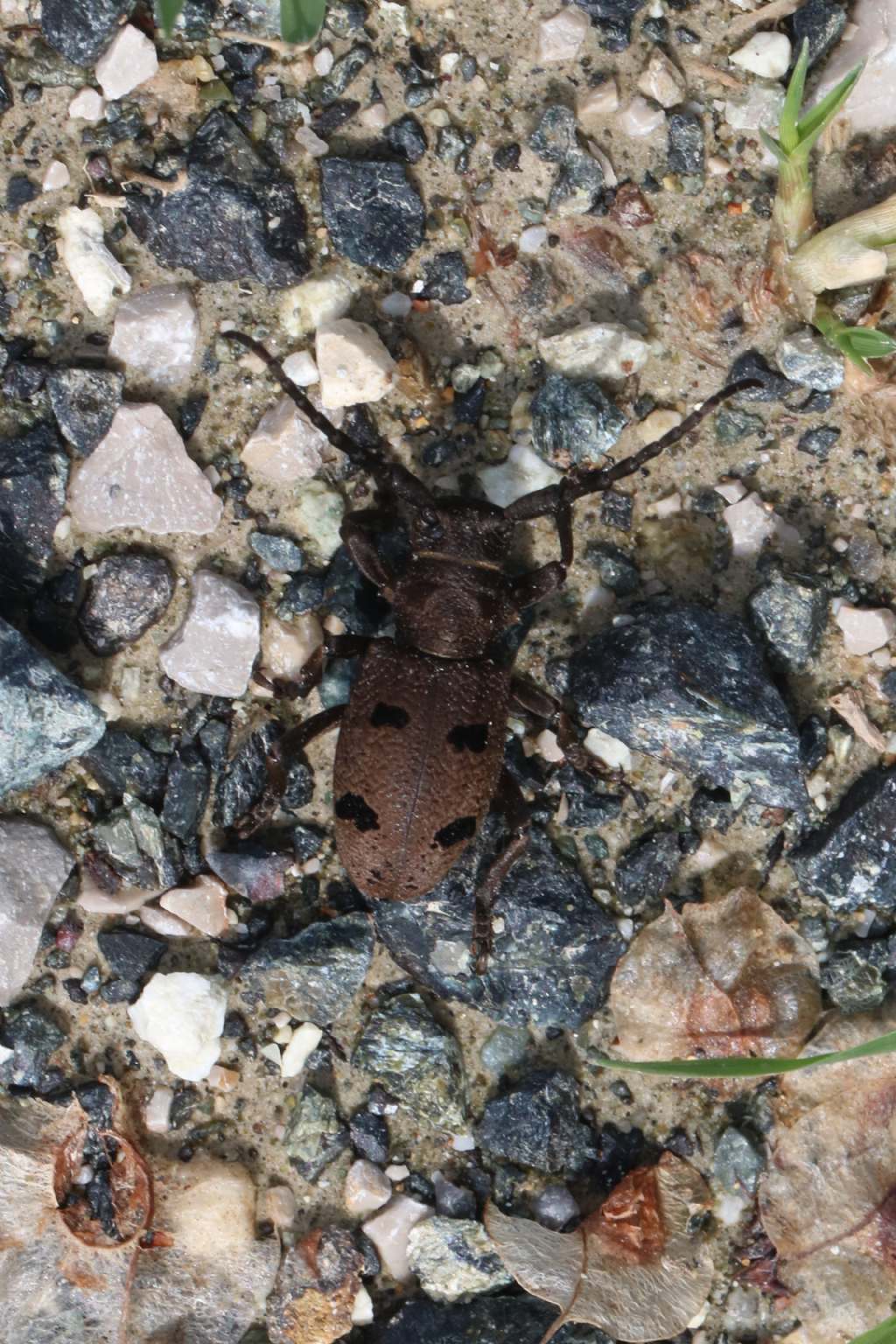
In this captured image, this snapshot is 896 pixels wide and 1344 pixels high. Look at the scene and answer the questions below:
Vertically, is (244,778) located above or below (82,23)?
below

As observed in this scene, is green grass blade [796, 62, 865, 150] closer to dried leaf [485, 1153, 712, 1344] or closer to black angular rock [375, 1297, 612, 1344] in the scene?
dried leaf [485, 1153, 712, 1344]

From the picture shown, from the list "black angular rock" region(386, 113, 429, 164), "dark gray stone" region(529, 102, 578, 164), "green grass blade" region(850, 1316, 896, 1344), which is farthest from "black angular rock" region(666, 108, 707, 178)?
"green grass blade" region(850, 1316, 896, 1344)

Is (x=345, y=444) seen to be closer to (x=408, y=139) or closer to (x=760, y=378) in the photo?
(x=408, y=139)

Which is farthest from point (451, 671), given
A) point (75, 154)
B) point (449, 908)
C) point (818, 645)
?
point (75, 154)

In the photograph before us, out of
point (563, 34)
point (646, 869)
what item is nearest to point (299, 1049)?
point (646, 869)

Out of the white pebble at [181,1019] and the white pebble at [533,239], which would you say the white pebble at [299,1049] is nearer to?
the white pebble at [181,1019]
